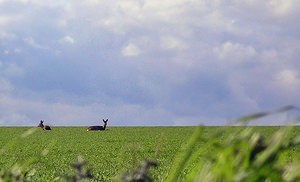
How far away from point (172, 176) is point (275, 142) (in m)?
0.43

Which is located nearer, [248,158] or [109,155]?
[248,158]

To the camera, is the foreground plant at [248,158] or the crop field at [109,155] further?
the crop field at [109,155]

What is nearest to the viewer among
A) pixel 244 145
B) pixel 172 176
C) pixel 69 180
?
pixel 244 145

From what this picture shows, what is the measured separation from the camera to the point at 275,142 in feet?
6.68

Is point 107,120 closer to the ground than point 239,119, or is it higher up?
higher up

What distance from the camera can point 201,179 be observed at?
214cm

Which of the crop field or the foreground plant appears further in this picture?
the crop field

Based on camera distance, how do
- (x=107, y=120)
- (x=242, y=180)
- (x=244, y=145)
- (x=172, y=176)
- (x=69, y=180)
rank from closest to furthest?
(x=242, y=180) < (x=244, y=145) < (x=172, y=176) < (x=69, y=180) < (x=107, y=120)

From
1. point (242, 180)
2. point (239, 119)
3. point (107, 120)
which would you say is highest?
point (107, 120)

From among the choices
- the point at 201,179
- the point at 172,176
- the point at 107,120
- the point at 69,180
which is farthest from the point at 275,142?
the point at 107,120

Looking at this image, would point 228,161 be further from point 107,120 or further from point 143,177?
point 107,120

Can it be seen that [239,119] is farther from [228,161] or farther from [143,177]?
[143,177]

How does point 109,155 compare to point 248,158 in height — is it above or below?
above

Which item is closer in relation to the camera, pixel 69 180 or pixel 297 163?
pixel 297 163
